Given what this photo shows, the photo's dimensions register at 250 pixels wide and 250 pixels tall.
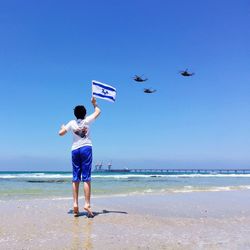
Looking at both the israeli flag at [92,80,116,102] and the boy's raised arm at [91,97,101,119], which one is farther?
the israeli flag at [92,80,116,102]

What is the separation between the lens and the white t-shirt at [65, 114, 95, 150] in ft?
20.0

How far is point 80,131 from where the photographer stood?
20.0 feet

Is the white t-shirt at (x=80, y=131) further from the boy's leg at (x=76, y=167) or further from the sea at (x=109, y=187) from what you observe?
the sea at (x=109, y=187)

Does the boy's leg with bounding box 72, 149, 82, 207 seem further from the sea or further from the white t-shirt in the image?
the sea

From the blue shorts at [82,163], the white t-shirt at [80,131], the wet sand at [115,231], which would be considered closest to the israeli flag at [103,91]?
the white t-shirt at [80,131]

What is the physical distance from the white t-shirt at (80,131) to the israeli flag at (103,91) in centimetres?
53

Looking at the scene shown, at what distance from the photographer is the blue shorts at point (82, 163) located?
6.04 metres

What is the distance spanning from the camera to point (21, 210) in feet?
21.4

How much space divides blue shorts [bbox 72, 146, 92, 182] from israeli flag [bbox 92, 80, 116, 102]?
968 mm

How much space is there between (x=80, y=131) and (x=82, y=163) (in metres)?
0.52

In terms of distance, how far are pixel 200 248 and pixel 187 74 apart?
20.2 meters

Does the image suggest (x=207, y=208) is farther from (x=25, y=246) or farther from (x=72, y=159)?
(x=25, y=246)

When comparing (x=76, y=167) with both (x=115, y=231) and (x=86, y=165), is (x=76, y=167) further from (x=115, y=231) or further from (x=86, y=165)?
(x=115, y=231)

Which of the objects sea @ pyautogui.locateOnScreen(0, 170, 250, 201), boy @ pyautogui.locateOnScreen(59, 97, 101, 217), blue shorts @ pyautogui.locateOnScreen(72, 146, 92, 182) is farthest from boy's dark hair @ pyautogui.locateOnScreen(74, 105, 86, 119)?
sea @ pyautogui.locateOnScreen(0, 170, 250, 201)
